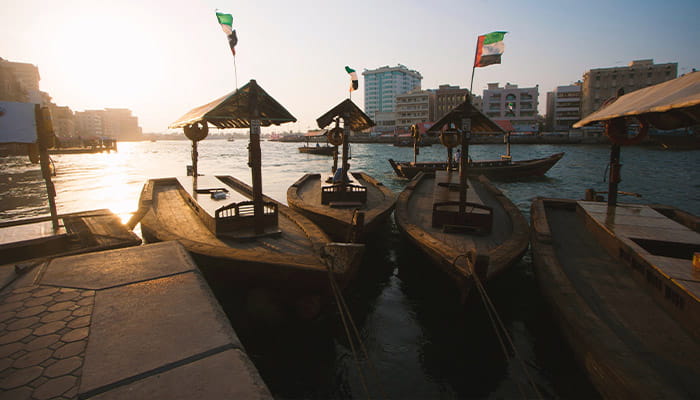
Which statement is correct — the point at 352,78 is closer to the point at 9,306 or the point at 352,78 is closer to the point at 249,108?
the point at 249,108

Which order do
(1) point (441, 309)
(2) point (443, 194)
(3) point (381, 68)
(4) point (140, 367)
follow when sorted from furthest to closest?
(3) point (381, 68) → (2) point (443, 194) → (1) point (441, 309) → (4) point (140, 367)

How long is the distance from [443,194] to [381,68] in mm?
180849

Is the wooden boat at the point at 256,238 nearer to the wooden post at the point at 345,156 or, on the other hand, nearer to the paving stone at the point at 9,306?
the paving stone at the point at 9,306

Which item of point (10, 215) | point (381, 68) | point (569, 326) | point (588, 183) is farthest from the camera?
point (381, 68)

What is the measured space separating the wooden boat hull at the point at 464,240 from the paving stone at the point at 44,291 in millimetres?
5834

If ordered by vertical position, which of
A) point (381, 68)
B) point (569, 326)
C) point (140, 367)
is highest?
point (381, 68)

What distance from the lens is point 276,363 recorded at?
5910 millimetres

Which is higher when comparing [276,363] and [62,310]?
[62,310]

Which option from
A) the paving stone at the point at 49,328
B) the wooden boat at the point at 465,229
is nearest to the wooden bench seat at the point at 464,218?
the wooden boat at the point at 465,229

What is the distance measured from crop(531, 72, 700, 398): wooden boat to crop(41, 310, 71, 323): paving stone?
226 inches

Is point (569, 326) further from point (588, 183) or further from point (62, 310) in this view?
point (588, 183)

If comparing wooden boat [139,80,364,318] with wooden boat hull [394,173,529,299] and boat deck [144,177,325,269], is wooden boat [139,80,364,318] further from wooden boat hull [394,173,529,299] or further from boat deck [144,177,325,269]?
wooden boat hull [394,173,529,299]

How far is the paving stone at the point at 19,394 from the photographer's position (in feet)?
8.02

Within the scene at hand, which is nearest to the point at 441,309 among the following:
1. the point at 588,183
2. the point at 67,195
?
the point at 67,195
